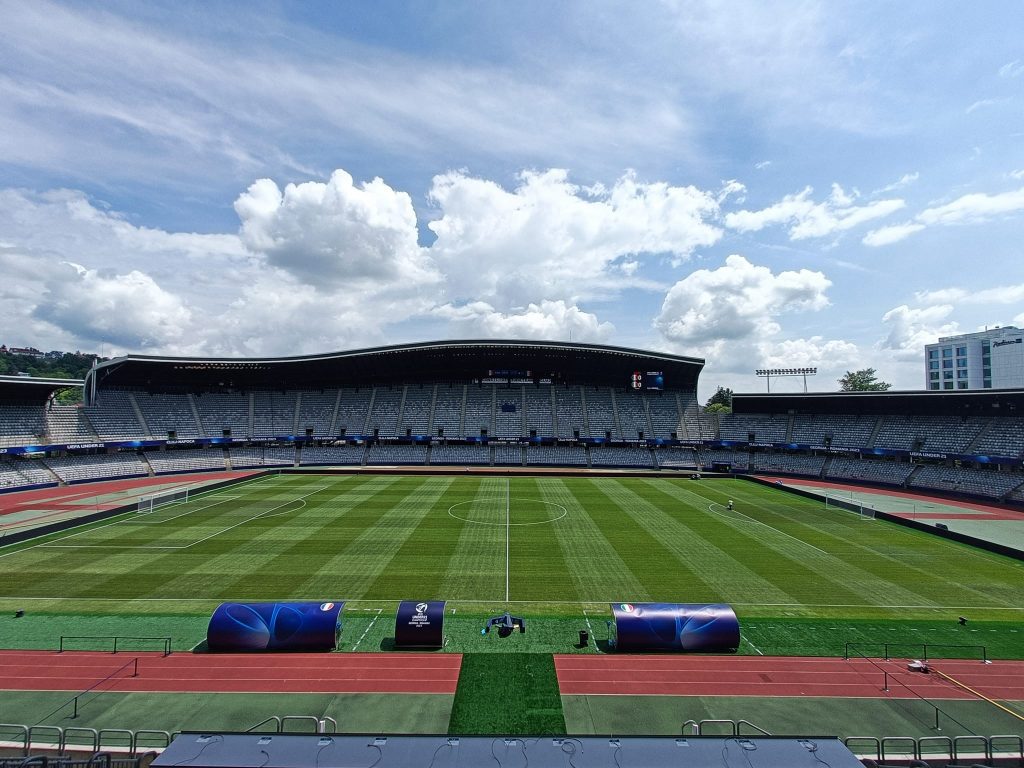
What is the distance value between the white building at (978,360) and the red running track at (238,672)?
11976 centimetres

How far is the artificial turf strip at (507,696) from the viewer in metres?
12.0

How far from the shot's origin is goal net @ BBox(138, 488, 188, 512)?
3519 centimetres

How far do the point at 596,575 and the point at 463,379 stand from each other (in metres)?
52.5

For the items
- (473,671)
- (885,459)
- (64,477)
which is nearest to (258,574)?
(473,671)

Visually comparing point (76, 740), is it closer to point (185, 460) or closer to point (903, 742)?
point (903, 742)

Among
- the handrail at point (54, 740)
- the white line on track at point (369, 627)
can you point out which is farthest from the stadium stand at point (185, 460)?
the handrail at point (54, 740)

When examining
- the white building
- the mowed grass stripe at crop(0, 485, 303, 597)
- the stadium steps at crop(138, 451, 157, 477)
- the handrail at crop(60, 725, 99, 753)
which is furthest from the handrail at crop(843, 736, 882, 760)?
the white building

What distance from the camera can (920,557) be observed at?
1043 inches

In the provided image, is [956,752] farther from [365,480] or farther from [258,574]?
[365,480]

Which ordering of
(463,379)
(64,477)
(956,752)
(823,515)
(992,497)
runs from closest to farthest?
(956,752) → (823,515) → (992,497) → (64,477) → (463,379)

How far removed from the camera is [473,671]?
47.6 ft

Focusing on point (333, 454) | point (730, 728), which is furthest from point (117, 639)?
point (333, 454)

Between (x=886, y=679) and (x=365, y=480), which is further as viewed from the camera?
(x=365, y=480)

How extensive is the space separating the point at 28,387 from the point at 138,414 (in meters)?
11.7
